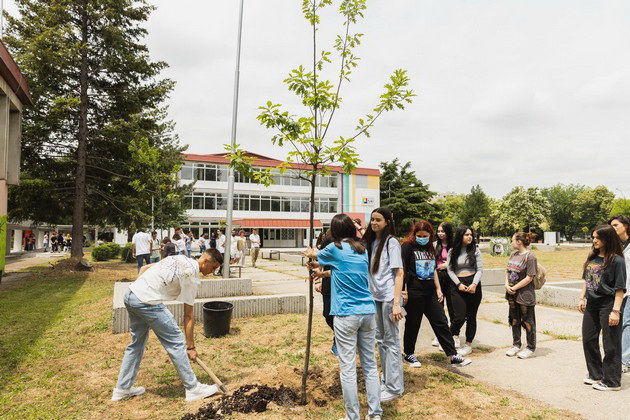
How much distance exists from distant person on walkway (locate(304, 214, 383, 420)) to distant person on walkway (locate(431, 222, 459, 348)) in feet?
8.67

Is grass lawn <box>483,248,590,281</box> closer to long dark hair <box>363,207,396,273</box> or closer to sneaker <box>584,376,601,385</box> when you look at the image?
sneaker <box>584,376,601,385</box>

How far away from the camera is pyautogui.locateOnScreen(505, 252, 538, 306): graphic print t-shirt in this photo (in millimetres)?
5301

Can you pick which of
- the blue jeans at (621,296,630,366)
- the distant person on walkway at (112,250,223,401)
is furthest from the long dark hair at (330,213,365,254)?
the blue jeans at (621,296,630,366)

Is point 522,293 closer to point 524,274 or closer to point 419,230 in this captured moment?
point 524,274

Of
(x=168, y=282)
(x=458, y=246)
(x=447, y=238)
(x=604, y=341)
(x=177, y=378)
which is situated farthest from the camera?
(x=447, y=238)

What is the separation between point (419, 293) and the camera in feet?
15.8

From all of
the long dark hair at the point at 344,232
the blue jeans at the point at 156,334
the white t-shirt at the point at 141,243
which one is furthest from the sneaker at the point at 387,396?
the white t-shirt at the point at 141,243

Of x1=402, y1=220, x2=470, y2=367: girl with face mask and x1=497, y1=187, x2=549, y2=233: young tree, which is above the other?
x1=497, y1=187, x2=549, y2=233: young tree

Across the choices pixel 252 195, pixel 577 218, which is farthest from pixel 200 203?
pixel 577 218

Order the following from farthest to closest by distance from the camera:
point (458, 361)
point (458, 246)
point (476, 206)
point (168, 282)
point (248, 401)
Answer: point (476, 206) → point (458, 246) → point (458, 361) → point (168, 282) → point (248, 401)

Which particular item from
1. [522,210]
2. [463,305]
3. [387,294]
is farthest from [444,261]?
[522,210]

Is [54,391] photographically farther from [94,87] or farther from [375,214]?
[94,87]

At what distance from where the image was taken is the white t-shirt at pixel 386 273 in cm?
400

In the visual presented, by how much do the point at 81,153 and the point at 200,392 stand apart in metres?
16.6
